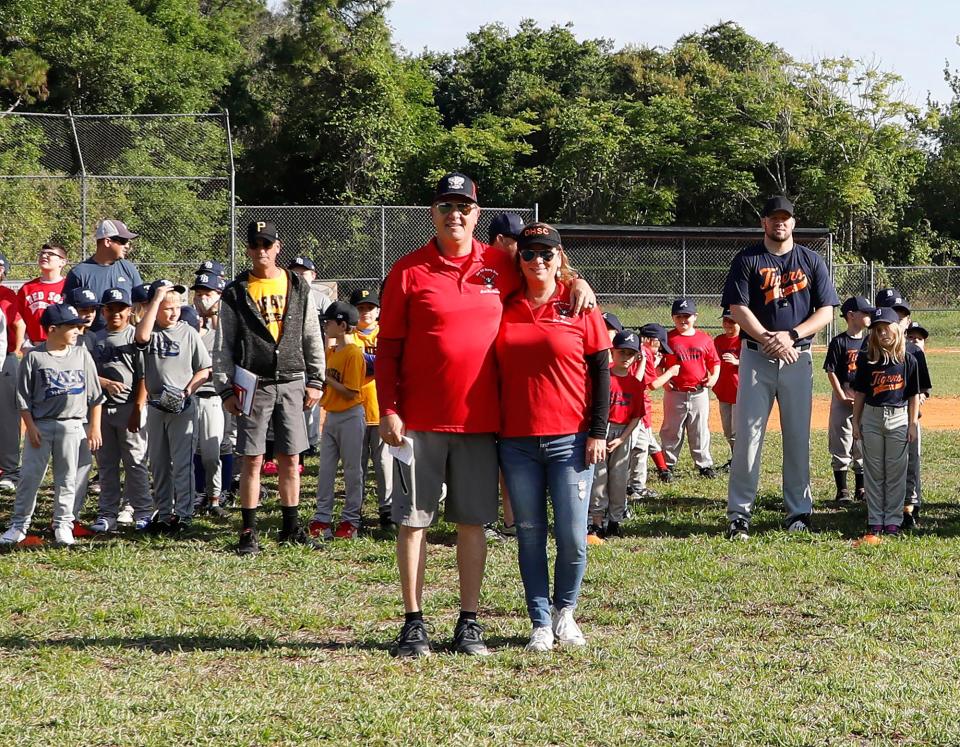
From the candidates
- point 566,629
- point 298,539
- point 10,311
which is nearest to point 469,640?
point 566,629

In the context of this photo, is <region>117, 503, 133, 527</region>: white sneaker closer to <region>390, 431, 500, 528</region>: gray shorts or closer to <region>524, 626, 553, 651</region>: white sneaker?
<region>390, 431, 500, 528</region>: gray shorts

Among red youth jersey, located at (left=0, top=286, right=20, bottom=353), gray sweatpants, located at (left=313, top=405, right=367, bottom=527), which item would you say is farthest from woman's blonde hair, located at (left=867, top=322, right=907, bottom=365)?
red youth jersey, located at (left=0, top=286, right=20, bottom=353)

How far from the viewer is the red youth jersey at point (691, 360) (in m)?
11.1

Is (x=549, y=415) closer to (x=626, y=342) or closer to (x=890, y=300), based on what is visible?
(x=626, y=342)

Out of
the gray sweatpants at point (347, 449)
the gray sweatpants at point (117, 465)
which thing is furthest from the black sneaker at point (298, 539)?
the gray sweatpants at point (117, 465)

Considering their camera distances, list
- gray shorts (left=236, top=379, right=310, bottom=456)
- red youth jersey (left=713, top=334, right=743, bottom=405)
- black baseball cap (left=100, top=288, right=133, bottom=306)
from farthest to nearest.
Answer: red youth jersey (left=713, top=334, right=743, bottom=405) < black baseball cap (left=100, top=288, right=133, bottom=306) < gray shorts (left=236, top=379, right=310, bottom=456)

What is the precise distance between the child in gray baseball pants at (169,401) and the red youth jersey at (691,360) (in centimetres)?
474

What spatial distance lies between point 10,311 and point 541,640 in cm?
722

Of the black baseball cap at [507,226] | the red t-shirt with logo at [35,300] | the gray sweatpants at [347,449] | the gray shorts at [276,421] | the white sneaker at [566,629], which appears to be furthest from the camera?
the red t-shirt with logo at [35,300]

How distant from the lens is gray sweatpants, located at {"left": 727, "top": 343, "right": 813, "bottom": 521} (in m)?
8.02

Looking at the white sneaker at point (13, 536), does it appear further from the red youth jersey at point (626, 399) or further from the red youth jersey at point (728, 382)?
the red youth jersey at point (728, 382)

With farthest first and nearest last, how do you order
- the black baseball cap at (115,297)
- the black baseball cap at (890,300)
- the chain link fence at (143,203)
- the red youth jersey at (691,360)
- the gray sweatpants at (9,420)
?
the chain link fence at (143,203)
the red youth jersey at (691,360)
the gray sweatpants at (9,420)
the black baseball cap at (890,300)
the black baseball cap at (115,297)

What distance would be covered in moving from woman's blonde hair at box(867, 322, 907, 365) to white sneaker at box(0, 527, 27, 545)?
19.7 ft

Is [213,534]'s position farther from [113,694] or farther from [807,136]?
[807,136]
